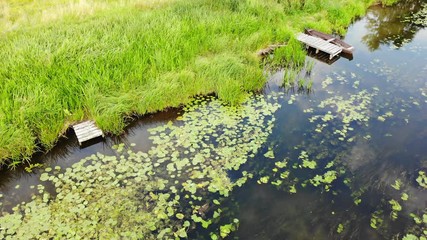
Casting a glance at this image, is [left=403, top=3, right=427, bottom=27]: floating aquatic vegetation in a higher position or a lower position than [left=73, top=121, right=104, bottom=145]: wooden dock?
lower

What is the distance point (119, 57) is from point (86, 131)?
262cm

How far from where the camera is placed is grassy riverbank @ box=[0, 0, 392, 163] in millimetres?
7508

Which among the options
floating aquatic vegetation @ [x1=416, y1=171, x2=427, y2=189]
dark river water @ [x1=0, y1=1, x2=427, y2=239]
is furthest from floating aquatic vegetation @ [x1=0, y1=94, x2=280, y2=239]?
floating aquatic vegetation @ [x1=416, y1=171, x2=427, y2=189]

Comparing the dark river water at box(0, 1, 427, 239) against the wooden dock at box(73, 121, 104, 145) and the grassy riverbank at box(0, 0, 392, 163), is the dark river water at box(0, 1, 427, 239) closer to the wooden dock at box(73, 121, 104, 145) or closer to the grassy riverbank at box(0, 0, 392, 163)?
the wooden dock at box(73, 121, 104, 145)

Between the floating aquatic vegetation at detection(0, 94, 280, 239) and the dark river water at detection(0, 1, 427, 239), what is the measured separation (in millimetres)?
295

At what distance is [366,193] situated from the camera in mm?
6539

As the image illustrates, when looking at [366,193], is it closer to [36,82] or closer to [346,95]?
[346,95]

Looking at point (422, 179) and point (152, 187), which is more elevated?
point (152, 187)

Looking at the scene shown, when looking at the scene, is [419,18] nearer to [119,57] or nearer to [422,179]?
[422,179]

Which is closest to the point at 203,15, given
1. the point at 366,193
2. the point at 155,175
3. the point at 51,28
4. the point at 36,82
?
the point at 51,28

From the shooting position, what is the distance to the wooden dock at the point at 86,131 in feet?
24.5

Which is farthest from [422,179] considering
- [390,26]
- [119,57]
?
[390,26]

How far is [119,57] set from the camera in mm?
9180

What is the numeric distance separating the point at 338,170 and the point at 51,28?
1039cm
